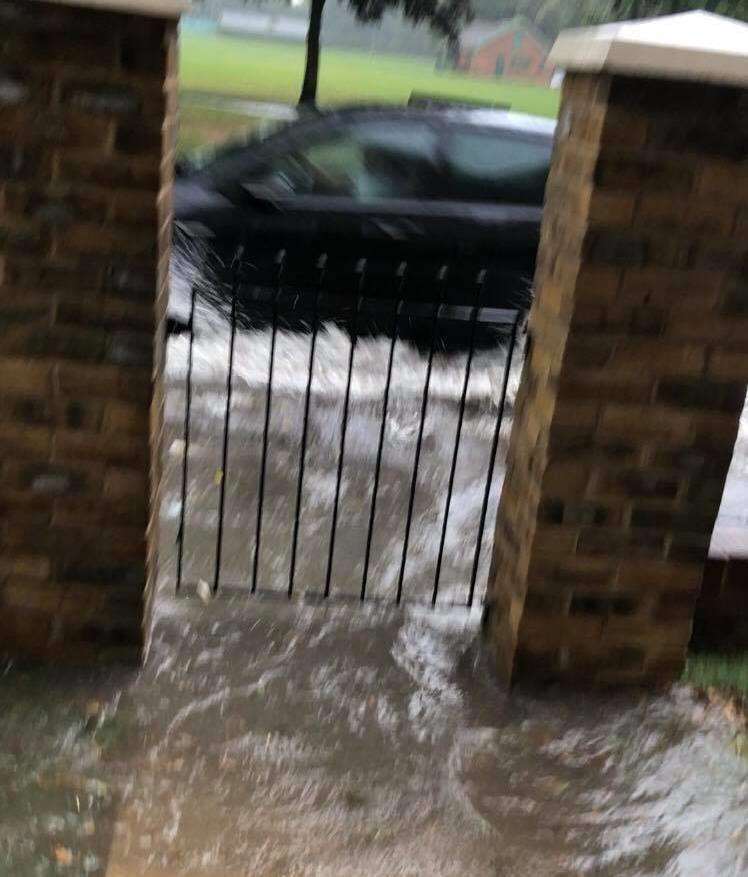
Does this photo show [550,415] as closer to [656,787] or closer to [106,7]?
[656,787]

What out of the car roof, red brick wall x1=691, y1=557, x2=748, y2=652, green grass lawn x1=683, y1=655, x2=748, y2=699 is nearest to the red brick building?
the car roof

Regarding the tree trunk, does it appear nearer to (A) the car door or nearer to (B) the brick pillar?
(A) the car door

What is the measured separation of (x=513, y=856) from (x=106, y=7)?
2290mm

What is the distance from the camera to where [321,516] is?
4.11 m

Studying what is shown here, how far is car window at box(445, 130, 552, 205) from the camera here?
19.7 feet

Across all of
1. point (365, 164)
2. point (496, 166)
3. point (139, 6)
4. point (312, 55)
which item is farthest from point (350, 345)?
point (312, 55)

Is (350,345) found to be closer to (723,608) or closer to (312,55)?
(723,608)

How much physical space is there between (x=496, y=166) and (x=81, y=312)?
4.05 m

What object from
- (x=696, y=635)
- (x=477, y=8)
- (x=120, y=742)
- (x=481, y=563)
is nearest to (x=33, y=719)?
(x=120, y=742)

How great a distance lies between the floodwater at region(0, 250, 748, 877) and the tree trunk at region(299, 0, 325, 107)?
35.7 feet

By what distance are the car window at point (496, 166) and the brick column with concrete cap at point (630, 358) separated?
10.7 ft

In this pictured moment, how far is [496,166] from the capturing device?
6078 mm

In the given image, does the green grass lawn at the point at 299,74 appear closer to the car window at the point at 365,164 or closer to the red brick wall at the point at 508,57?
the red brick wall at the point at 508,57

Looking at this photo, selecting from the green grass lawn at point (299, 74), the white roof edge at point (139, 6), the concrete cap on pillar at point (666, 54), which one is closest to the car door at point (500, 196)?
the concrete cap on pillar at point (666, 54)
